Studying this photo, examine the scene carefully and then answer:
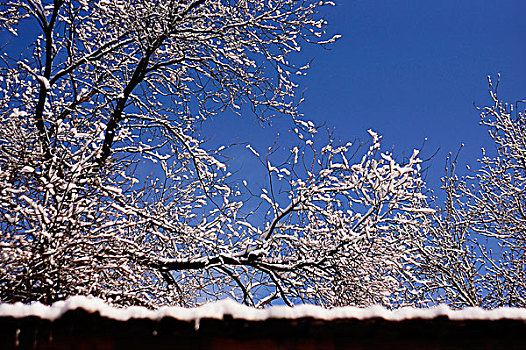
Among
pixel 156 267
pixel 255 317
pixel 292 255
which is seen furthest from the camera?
pixel 292 255

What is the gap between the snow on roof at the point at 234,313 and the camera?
266cm

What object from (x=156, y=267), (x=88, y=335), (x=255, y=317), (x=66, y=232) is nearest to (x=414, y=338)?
(x=255, y=317)

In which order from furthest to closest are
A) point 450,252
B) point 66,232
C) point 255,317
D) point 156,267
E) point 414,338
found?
1. point 450,252
2. point 156,267
3. point 66,232
4. point 414,338
5. point 255,317

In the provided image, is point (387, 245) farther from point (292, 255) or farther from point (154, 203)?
point (154, 203)

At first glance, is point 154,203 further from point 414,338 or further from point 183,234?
point 414,338

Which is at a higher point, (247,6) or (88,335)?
(247,6)

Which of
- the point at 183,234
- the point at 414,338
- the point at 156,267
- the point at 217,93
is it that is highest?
the point at 217,93

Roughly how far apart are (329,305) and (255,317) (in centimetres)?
549

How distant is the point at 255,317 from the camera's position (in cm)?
272

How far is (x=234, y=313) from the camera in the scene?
268cm

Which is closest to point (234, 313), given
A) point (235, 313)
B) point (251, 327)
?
point (235, 313)

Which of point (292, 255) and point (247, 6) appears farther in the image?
point (247, 6)

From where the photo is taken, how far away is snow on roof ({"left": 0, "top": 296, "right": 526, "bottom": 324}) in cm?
266

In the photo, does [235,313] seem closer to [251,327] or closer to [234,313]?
[234,313]
